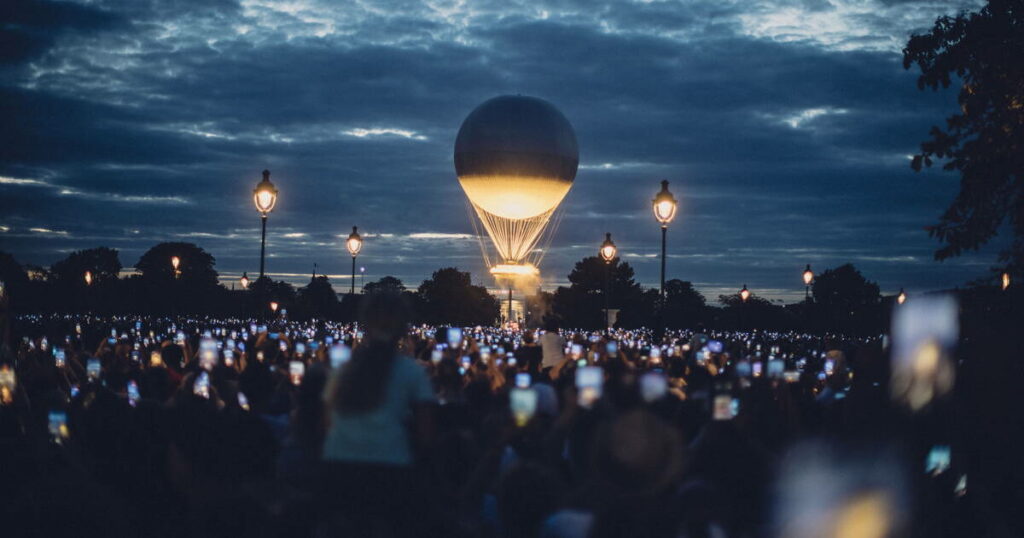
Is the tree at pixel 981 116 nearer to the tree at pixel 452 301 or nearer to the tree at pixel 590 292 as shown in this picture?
the tree at pixel 590 292

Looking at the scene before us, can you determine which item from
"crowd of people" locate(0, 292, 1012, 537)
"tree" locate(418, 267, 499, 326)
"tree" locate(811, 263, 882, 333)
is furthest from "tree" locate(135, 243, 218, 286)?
"crowd of people" locate(0, 292, 1012, 537)

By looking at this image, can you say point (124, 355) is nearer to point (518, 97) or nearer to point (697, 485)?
point (697, 485)

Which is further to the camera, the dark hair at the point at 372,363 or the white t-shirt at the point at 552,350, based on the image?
the white t-shirt at the point at 552,350

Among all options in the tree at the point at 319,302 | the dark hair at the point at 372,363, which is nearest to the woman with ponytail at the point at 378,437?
the dark hair at the point at 372,363

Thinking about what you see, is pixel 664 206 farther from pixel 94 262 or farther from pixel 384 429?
pixel 94 262

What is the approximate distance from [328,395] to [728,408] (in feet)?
9.54

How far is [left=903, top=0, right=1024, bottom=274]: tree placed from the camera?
575 inches

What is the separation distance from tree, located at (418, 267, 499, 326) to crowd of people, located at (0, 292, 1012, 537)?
118 metres

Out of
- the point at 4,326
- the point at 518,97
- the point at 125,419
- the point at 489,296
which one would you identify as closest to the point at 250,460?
the point at 125,419

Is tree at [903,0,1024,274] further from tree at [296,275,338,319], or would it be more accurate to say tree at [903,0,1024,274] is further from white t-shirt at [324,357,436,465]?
tree at [296,275,338,319]

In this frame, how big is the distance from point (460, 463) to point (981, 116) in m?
12.1

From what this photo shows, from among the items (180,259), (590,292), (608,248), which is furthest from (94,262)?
(608,248)

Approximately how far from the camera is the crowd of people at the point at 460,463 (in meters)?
4.89

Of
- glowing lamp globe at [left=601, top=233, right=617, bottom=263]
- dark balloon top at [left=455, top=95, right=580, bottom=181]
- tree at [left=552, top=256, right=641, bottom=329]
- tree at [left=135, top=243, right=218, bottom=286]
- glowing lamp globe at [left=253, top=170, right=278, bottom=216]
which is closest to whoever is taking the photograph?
glowing lamp globe at [left=253, top=170, right=278, bottom=216]
